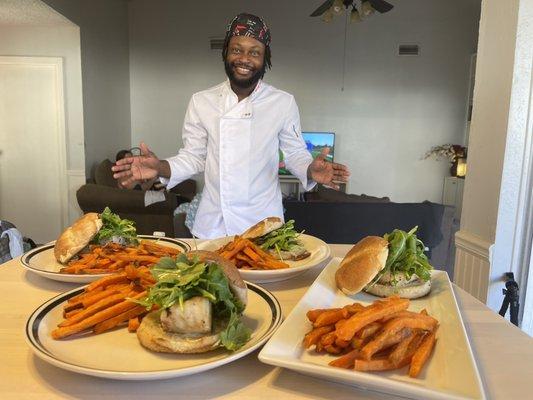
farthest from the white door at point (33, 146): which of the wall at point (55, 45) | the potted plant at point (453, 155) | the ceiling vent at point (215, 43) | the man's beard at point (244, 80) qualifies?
the potted plant at point (453, 155)

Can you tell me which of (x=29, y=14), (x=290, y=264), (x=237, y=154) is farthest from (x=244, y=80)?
(x=29, y=14)

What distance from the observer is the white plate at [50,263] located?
1.10m

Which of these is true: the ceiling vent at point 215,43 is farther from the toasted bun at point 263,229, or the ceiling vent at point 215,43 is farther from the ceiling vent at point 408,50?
the toasted bun at point 263,229

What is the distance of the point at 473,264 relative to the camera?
2150 millimetres

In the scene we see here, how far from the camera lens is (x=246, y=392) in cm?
70

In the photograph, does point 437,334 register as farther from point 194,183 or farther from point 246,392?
point 194,183

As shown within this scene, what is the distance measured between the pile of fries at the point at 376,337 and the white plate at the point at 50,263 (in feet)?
2.08

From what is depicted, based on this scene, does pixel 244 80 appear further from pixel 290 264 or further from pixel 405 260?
pixel 405 260

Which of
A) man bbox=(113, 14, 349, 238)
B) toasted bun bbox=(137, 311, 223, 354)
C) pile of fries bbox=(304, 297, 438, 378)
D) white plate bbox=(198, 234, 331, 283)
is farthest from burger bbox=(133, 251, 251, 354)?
man bbox=(113, 14, 349, 238)

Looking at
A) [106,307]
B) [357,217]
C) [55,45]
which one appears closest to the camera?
[106,307]

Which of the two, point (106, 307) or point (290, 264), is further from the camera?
point (290, 264)

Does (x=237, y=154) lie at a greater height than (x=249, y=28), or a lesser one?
lesser

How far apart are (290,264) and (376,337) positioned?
1.79 feet

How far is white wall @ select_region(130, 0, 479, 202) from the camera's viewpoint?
7789 mm
